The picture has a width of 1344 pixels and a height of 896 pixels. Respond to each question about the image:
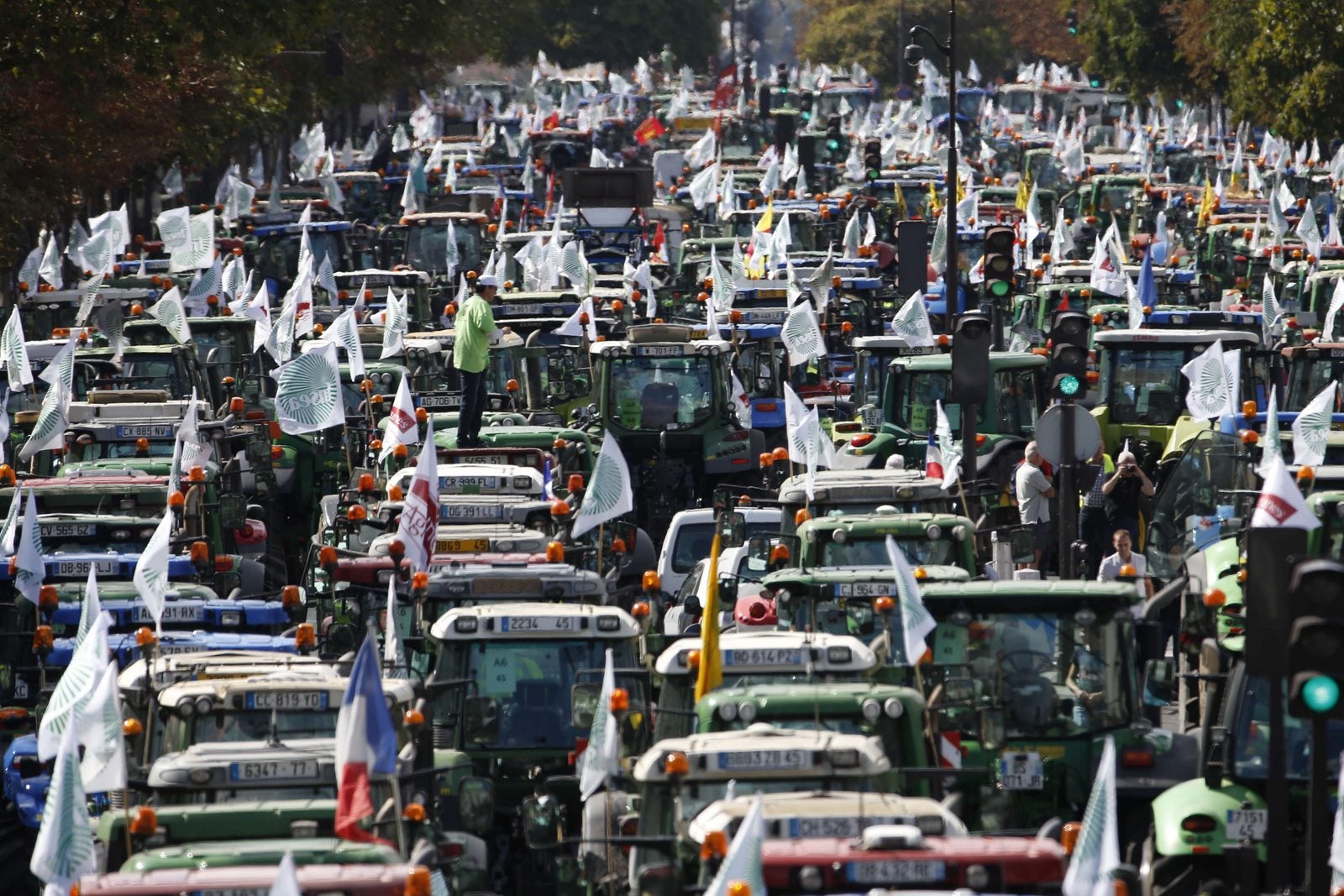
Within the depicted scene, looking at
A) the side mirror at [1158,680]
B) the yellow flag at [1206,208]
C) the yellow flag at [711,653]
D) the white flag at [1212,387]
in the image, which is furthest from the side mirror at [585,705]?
the yellow flag at [1206,208]

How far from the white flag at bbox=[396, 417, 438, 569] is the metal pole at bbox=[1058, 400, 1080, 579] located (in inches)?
163

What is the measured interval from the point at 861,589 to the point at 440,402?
14759 mm

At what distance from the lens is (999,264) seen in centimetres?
2772

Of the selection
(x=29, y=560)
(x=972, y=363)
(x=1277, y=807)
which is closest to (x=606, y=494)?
(x=29, y=560)

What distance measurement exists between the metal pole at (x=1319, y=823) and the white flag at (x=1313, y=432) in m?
9.86

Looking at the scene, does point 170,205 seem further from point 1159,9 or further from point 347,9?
point 1159,9

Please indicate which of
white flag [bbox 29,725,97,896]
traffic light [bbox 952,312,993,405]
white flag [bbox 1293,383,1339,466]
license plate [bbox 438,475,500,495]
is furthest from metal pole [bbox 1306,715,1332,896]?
license plate [bbox 438,475,500,495]

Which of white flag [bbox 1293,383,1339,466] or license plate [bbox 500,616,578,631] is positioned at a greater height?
white flag [bbox 1293,383,1339,466]

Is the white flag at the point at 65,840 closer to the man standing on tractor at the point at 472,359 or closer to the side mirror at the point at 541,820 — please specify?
the side mirror at the point at 541,820

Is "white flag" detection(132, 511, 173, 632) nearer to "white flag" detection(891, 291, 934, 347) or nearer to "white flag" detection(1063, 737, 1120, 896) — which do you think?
"white flag" detection(1063, 737, 1120, 896)

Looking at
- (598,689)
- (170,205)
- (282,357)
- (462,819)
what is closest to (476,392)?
(282,357)

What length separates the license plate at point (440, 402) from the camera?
1234 inches

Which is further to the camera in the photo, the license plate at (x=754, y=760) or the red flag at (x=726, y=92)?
the red flag at (x=726, y=92)

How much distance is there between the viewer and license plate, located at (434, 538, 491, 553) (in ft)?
68.9
